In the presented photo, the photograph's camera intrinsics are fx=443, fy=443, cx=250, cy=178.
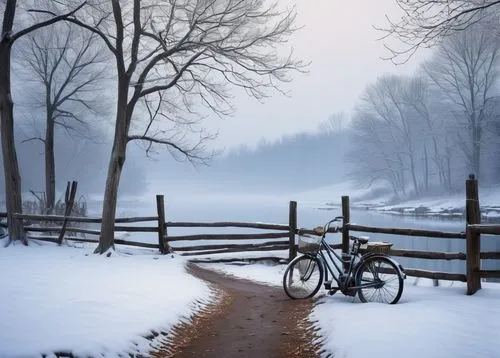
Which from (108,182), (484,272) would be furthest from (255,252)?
(484,272)

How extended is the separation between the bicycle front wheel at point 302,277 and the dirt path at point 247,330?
209 mm

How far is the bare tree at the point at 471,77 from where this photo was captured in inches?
1032

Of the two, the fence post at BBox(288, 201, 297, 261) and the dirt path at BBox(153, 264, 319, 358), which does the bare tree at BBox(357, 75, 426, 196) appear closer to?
the fence post at BBox(288, 201, 297, 261)

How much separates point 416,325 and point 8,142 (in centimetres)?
1093

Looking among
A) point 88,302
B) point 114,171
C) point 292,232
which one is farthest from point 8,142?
point 88,302

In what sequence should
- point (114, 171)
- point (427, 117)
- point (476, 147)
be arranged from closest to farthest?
1. point (114, 171)
2. point (476, 147)
3. point (427, 117)

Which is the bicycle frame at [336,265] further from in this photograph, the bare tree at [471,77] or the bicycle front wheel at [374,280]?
the bare tree at [471,77]

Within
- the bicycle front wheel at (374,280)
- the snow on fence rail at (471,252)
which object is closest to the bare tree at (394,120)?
the snow on fence rail at (471,252)

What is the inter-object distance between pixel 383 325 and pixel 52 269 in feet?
18.8

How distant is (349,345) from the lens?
452cm

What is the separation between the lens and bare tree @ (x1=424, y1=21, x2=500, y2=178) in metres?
26.2

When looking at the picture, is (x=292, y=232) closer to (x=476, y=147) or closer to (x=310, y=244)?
(x=310, y=244)

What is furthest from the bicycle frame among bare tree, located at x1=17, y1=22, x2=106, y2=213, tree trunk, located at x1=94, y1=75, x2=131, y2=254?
bare tree, located at x1=17, y1=22, x2=106, y2=213

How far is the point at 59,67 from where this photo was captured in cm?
2117
